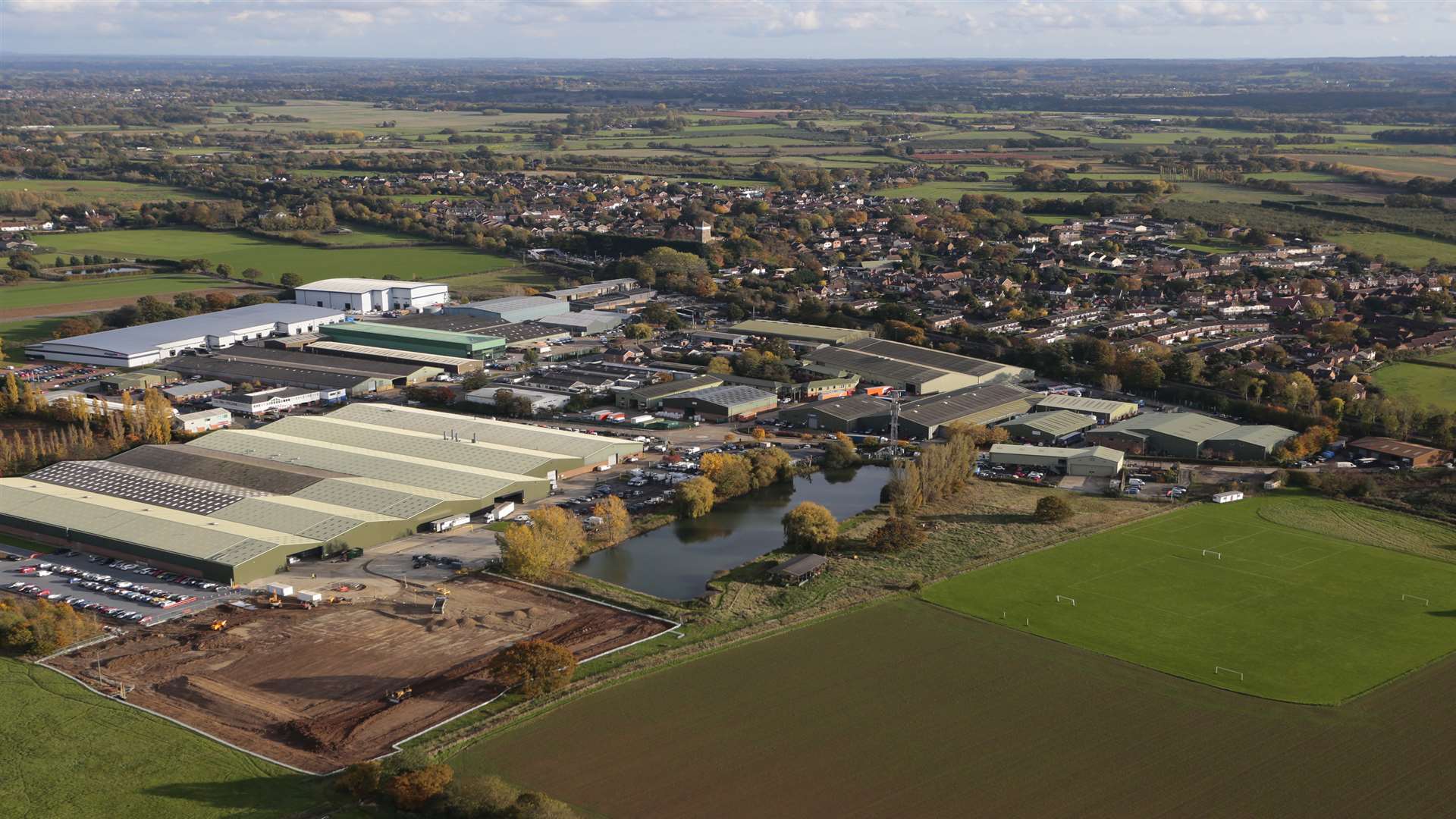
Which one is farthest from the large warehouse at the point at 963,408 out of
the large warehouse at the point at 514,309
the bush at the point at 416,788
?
the bush at the point at 416,788

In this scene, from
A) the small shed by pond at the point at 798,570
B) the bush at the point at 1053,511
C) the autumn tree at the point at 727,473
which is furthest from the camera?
the autumn tree at the point at 727,473

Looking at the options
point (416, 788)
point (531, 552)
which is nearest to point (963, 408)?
point (531, 552)

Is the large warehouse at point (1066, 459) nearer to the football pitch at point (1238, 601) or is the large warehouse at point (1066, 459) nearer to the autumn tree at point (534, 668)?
the football pitch at point (1238, 601)

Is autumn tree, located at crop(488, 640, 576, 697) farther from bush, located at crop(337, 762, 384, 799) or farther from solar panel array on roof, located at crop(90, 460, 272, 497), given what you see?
solar panel array on roof, located at crop(90, 460, 272, 497)

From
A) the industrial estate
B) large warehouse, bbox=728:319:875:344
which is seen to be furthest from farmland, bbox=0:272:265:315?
large warehouse, bbox=728:319:875:344

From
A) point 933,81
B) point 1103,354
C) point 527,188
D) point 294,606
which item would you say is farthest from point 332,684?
point 933,81

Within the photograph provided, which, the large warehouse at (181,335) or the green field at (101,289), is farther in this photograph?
the green field at (101,289)
